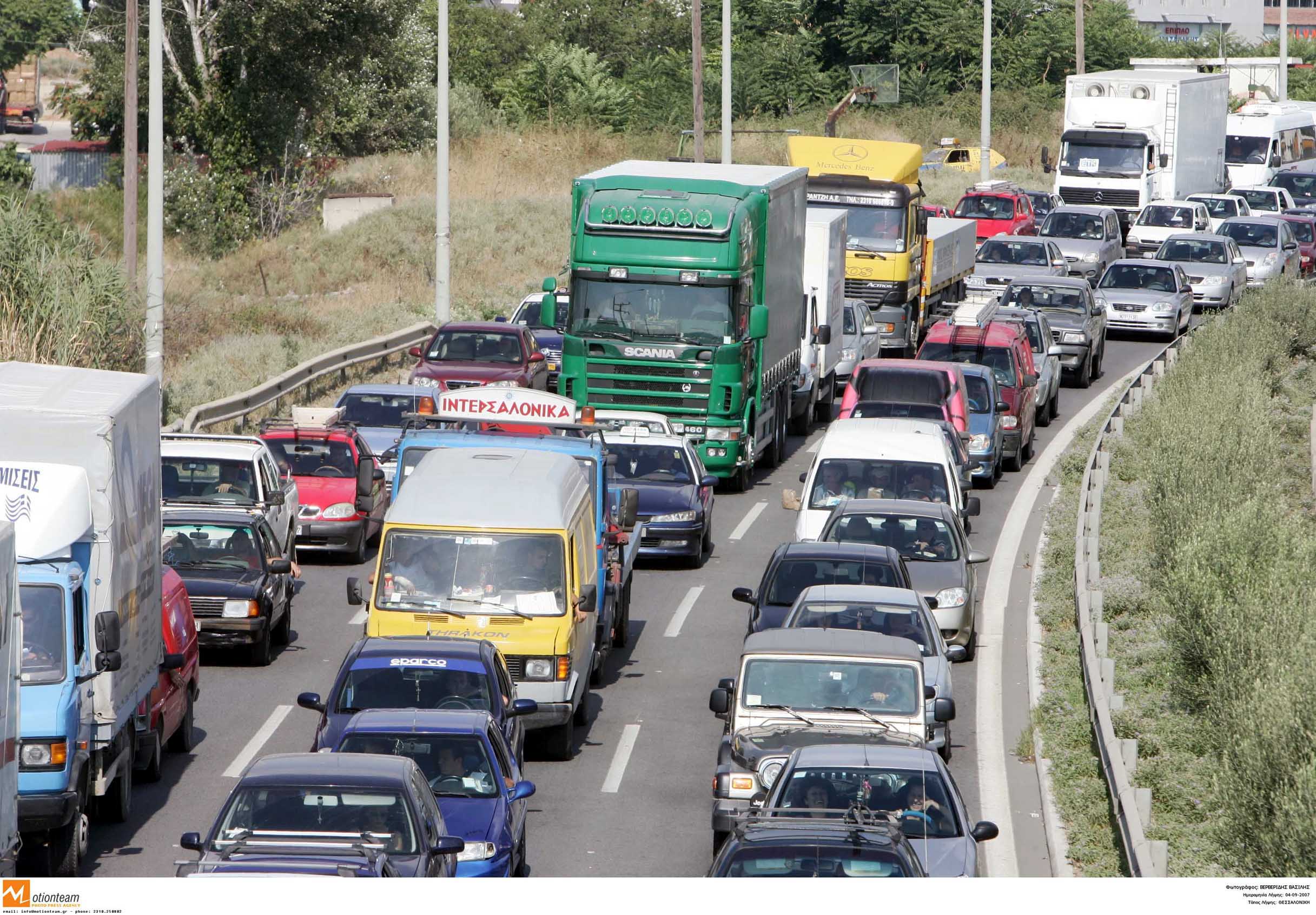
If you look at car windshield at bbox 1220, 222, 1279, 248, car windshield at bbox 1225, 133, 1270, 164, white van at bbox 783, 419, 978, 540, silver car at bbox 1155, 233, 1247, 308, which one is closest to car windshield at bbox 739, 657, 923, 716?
white van at bbox 783, 419, 978, 540

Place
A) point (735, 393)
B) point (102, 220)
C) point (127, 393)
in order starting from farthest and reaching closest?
point (102, 220), point (735, 393), point (127, 393)

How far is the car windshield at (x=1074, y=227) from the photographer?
4625cm

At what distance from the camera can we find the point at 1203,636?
57.5ft

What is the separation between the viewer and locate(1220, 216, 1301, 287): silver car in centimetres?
4588

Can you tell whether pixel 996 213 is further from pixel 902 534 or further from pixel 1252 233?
pixel 902 534

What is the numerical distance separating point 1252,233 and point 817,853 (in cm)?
3924

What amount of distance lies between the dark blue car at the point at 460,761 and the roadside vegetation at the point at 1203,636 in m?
4.00

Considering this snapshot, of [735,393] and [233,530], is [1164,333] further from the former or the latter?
[233,530]

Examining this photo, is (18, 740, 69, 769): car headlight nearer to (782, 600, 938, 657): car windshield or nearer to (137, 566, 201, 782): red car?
(137, 566, 201, 782): red car

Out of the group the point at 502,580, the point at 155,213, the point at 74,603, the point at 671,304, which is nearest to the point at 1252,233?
the point at 671,304

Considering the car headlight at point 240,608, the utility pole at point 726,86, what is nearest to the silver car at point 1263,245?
the utility pole at point 726,86

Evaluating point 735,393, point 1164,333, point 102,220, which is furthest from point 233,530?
point 102,220

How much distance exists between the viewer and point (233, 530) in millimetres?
19906
